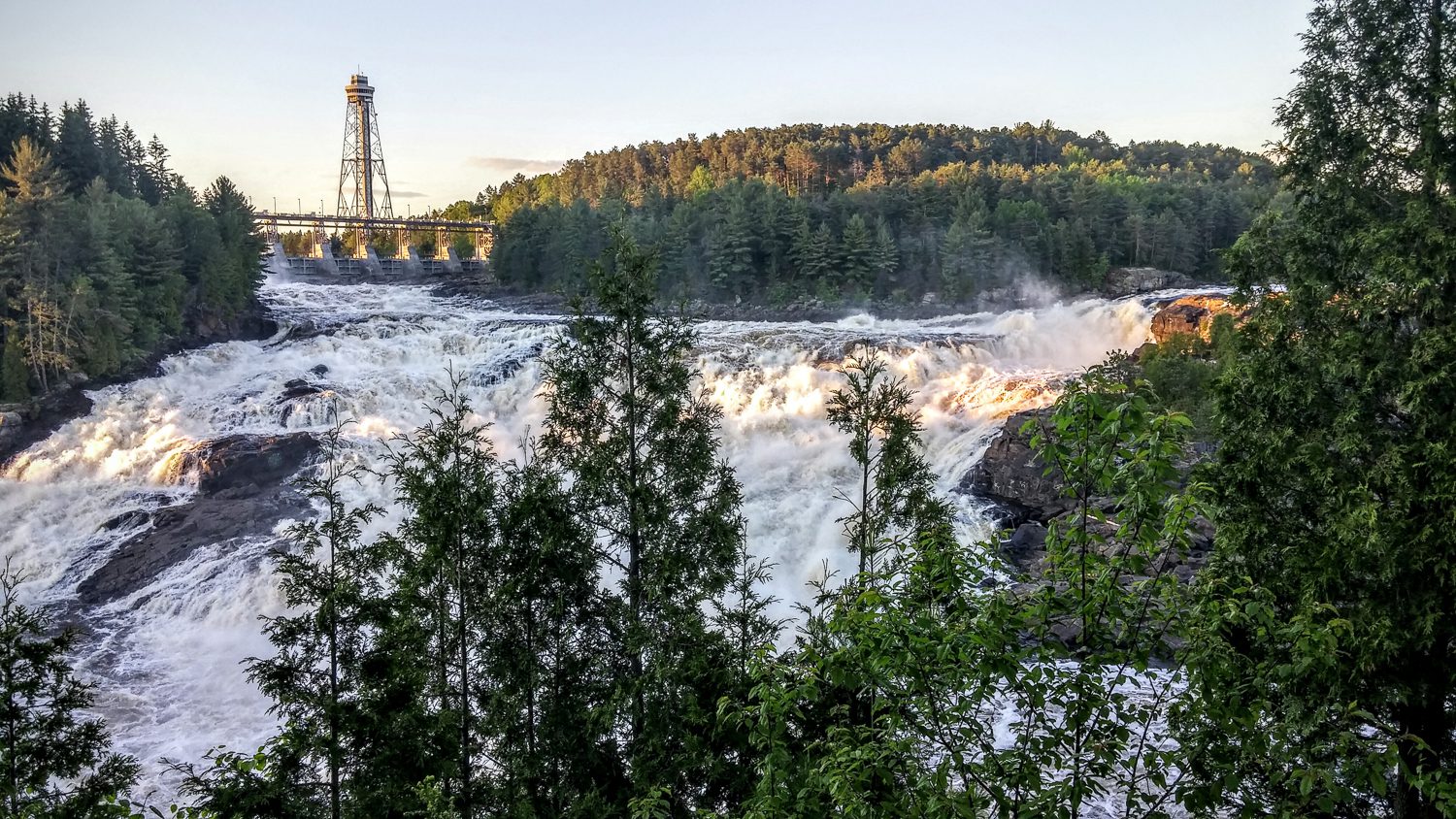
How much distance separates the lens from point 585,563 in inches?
435

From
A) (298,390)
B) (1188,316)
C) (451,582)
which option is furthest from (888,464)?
(1188,316)

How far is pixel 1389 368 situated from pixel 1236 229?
7466cm

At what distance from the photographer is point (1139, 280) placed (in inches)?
2458

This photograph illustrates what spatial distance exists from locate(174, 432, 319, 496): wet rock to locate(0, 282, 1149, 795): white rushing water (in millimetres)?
758

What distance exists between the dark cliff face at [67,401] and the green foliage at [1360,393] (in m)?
37.0

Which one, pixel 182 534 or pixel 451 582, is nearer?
pixel 451 582

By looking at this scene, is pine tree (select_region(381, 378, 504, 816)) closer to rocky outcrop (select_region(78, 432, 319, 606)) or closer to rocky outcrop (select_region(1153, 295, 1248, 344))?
rocky outcrop (select_region(78, 432, 319, 606))

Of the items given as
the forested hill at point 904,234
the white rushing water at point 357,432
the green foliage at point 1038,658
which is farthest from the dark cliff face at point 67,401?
the green foliage at point 1038,658

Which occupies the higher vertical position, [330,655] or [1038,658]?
[1038,658]

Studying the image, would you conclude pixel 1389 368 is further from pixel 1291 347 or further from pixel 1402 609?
pixel 1402 609

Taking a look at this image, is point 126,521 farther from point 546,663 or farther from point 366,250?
point 366,250

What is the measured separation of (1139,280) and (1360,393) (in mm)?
57129

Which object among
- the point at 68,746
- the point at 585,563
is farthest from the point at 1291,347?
the point at 68,746

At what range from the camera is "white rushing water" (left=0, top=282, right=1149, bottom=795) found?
19.6m
